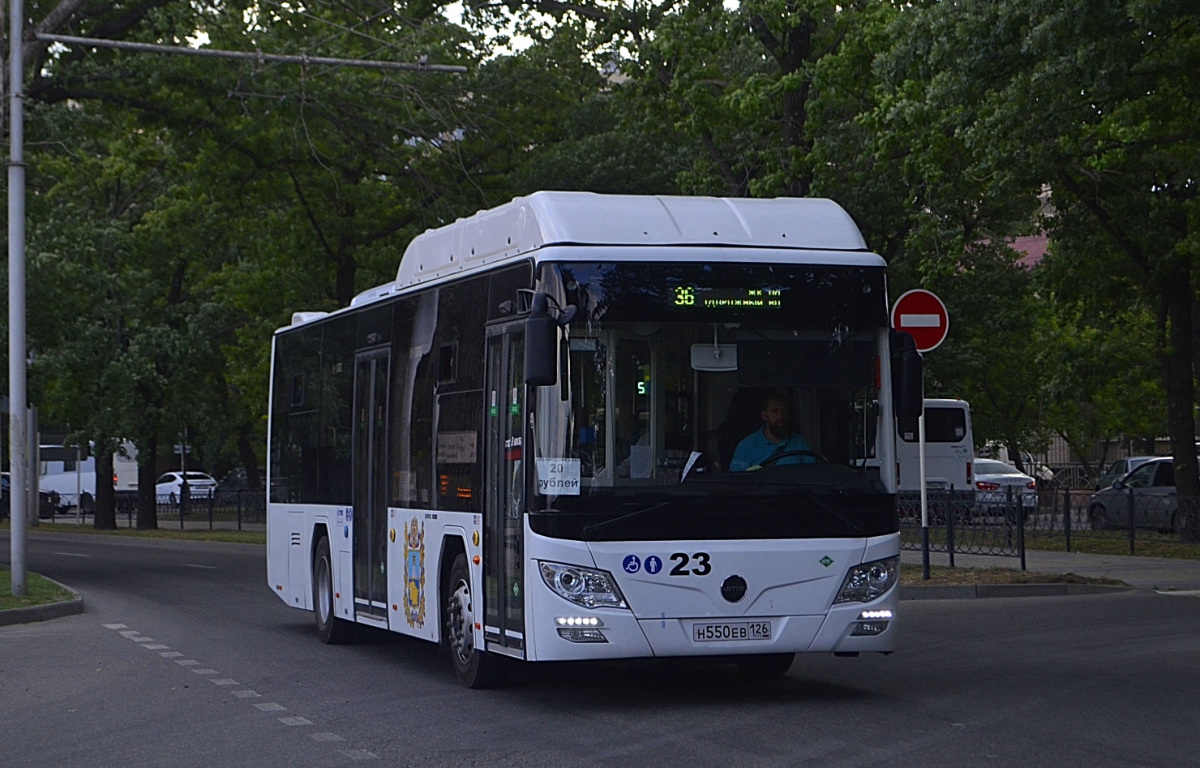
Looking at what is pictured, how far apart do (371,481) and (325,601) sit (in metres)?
1.98

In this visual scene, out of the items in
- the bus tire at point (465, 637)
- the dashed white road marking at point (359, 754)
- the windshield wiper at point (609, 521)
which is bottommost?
the dashed white road marking at point (359, 754)

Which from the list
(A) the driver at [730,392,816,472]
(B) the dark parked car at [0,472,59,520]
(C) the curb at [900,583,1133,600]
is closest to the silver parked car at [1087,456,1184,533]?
(C) the curb at [900,583,1133,600]

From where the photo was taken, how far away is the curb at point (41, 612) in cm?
1834

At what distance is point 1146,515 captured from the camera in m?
27.2

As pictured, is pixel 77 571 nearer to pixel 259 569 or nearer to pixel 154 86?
pixel 259 569

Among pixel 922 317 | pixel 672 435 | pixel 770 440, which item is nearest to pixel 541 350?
pixel 672 435

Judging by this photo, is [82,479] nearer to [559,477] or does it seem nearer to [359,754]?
[559,477]

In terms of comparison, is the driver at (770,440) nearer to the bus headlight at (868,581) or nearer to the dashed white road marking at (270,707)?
the bus headlight at (868,581)

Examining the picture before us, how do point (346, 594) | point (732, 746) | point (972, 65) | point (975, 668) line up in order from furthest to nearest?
point (972, 65) < point (346, 594) < point (975, 668) < point (732, 746)

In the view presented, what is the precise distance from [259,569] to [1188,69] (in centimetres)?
1662

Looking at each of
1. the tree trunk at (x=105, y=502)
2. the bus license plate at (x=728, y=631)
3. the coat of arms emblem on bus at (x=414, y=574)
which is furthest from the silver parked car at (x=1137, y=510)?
the tree trunk at (x=105, y=502)

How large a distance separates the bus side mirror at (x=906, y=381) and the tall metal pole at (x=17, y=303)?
11920 millimetres

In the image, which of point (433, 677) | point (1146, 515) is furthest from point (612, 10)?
point (433, 677)

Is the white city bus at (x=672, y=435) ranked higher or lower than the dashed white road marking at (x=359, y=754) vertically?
higher
